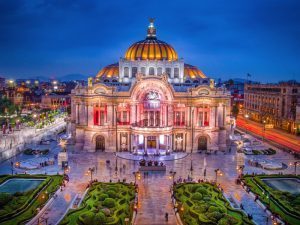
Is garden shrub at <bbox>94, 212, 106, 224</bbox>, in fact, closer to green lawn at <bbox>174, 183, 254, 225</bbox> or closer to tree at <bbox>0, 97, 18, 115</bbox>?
green lawn at <bbox>174, 183, 254, 225</bbox>

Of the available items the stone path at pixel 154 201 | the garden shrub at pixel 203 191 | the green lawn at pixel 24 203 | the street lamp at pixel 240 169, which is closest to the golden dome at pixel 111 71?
the stone path at pixel 154 201

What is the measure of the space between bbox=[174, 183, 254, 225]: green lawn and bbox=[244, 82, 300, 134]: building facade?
56616mm

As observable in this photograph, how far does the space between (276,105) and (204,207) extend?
271ft

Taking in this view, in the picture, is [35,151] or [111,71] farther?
[111,71]

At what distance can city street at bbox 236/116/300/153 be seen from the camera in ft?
275

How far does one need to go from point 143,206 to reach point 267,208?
49.4 ft

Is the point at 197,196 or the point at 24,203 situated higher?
the point at 197,196

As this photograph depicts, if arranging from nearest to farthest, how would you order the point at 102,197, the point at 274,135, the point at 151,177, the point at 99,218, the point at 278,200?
1. the point at 99,218
2. the point at 102,197
3. the point at 278,200
4. the point at 151,177
5. the point at 274,135

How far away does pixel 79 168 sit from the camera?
2402 inches

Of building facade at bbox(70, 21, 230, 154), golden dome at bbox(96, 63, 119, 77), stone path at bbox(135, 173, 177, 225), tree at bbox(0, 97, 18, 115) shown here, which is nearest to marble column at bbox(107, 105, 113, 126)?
building facade at bbox(70, 21, 230, 154)

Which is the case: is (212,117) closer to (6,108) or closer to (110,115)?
(110,115)

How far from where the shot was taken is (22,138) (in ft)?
293

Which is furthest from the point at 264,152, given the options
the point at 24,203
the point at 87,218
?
the point at 24,203

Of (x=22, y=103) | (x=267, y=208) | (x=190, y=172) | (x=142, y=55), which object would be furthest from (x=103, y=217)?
(x=22, y=103)
